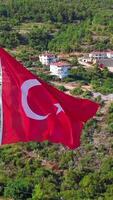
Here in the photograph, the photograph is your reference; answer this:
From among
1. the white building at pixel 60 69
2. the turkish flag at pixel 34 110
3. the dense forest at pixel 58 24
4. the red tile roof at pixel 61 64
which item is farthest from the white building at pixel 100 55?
the turkish flag at pixel 34 110

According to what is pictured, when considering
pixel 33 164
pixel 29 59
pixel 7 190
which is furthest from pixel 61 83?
pixel 7 190

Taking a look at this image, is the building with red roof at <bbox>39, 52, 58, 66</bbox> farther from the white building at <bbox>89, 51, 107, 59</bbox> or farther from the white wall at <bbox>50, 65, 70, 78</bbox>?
the white building at <bbox>89, 51, 107, 59</bbox>

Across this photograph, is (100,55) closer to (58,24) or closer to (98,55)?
(98,55)

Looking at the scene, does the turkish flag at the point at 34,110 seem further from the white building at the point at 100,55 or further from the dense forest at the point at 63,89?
the white building at the point at 100,55

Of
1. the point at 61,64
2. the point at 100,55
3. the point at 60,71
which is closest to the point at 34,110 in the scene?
the point at 60,71

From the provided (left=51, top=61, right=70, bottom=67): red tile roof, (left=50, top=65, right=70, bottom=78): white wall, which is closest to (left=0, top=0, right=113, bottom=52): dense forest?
(left=51, top=61, right=70, bottom=67): red tile roof

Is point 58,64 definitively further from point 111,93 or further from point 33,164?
point 33,164
